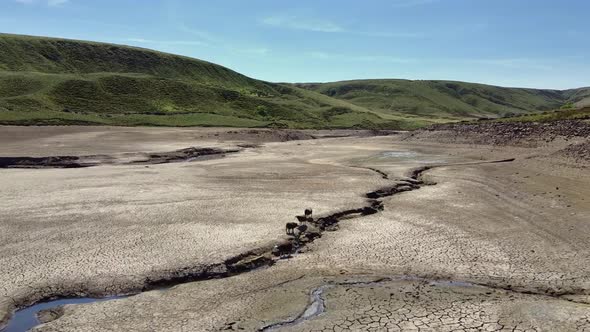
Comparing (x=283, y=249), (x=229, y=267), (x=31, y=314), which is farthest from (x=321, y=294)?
(x=31, y=314)

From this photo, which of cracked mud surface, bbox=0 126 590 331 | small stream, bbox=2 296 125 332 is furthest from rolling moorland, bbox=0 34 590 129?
small stream, bbox=2 296 125 332

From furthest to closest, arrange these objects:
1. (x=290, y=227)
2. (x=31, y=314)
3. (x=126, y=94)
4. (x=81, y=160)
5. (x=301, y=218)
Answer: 1. (x=126, y=94)
2. (x=81, y=160)
3. (x=301, y=218)
4. (x=290, y=227)
5. (x=31, y=314)

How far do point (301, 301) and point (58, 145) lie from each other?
121 ft

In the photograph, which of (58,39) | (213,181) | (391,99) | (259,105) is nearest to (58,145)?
(213,181)

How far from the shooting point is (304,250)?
→ 15.1 meters

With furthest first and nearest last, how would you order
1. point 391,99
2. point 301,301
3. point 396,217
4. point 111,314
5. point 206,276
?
point 391,99
point 396,217
point 206,276
point 301,301
point 111,314

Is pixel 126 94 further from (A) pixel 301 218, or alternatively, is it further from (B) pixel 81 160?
(A) pixel 301 218

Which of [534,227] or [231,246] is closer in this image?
[231,246]

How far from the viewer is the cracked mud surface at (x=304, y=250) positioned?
10.7 m

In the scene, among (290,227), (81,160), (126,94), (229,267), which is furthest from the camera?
(126,94)

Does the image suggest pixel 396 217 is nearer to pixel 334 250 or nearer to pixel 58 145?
pixel 334 250

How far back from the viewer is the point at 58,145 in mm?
41719

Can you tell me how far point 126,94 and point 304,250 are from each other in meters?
78.9

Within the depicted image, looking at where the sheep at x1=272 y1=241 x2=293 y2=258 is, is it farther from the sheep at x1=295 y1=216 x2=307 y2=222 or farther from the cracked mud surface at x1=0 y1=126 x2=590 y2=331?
the sheep at x1=295 y1=216 x2=307 y2=222
